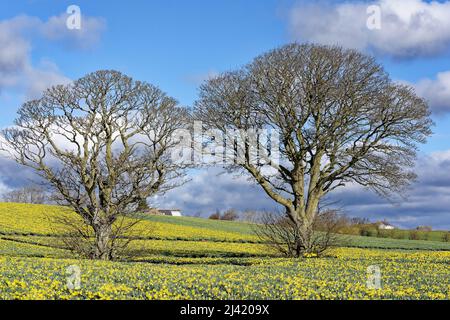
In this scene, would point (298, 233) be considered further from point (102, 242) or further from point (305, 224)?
point (102, 242)

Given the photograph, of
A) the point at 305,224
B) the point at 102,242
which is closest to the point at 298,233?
the point at 305,224

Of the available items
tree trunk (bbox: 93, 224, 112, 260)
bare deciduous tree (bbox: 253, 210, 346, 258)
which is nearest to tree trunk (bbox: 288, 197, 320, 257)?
bare deciduous tree (bbox: 253, 210, 346, 258)

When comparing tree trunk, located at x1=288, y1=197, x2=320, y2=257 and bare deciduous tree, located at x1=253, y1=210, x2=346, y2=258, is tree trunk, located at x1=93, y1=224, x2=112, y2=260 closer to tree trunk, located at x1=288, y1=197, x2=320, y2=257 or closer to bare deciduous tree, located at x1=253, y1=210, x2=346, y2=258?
bare deciduous tree, located at x1=253, y1=210, x2=346, y2=258

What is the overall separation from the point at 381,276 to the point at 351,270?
2.10m

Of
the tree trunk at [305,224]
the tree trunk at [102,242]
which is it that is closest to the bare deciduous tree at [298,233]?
the tree trunk at [305,224]

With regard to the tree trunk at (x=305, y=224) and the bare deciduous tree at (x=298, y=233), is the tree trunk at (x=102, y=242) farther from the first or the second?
the tree trunk at (x=305, y=224)

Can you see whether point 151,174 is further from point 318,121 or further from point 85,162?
point 318,121

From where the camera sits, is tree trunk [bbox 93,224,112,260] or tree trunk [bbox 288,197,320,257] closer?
tree trunk [bbox 93,224,112,260]

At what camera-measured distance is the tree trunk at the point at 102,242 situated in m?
26.7

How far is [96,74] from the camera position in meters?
36.4

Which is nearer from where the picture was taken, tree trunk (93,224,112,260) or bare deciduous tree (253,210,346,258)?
tree trunk (93,224,112,260)

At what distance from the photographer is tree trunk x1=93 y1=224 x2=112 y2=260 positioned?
26.7 m

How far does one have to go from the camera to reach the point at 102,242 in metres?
26.9
